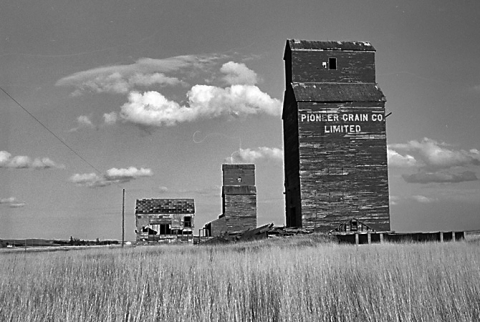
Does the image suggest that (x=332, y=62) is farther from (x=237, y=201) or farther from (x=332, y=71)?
(x=237, y=201)

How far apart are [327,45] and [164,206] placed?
22.4 m

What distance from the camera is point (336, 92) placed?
3003cm

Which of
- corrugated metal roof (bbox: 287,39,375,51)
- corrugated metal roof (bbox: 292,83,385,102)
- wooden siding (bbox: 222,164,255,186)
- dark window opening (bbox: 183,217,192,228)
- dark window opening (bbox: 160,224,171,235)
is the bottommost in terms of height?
dark window opening (bbox: 160,224,171,235)

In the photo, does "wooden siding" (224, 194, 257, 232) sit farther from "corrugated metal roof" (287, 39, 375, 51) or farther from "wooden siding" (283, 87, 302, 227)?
"corrugated metal roof" (287, 39, 375, 51)

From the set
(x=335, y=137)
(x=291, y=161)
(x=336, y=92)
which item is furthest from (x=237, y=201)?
(x=336, y=92)

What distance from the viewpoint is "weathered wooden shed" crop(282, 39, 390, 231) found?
28.8 m

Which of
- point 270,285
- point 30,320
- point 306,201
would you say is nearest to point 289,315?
point 270,285

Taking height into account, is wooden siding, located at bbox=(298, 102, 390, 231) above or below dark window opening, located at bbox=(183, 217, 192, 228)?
above

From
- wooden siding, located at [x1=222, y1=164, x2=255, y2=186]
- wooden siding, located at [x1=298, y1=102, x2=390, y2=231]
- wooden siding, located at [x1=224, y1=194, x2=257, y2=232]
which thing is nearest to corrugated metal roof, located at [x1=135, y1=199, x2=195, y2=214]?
wooden siding, located at [x1=224, y1=194, x2=257, y2=232]

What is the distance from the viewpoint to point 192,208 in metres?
46.4

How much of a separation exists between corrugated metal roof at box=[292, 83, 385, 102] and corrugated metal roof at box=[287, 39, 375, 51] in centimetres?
225

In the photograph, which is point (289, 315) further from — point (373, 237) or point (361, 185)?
point (361, 185)

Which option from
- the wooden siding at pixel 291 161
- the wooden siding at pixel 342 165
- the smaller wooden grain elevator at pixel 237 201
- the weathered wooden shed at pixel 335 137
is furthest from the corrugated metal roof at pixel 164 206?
the wooden siding at pixel 342 165

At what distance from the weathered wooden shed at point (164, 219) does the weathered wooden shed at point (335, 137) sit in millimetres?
17005
